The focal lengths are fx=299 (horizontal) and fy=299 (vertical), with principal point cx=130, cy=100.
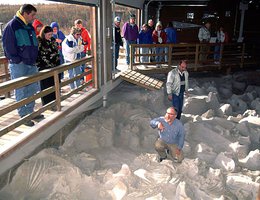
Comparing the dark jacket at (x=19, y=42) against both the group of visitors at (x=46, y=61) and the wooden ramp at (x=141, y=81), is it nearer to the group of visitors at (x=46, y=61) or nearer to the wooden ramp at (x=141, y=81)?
the group of visitors at (x=46, y=61)

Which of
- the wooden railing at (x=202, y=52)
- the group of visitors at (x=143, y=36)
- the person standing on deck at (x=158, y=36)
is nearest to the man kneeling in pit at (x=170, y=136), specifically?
the group of visitors at (x=143, y=36)

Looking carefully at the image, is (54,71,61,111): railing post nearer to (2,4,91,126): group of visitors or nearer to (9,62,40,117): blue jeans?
(2,4,91,126): group of visitors

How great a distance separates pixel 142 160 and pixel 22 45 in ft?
10.5

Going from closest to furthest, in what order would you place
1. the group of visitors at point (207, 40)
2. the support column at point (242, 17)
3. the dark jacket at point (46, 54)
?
the dark jacket at point (46, 54) → the group of visitors at point (207, 40) → the support column at point (242, 17)

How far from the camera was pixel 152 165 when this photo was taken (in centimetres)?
599

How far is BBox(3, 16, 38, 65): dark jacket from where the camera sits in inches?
189

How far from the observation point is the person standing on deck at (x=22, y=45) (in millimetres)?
4832

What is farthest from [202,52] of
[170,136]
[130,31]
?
[170,136]

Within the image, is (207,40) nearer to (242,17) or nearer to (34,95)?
(242,17)

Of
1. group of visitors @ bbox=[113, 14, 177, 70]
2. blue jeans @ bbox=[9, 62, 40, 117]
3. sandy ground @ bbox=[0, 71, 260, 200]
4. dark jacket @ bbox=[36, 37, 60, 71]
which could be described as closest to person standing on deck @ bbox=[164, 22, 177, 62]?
group of visitors @ bbox=[113, 14, 177, 70]

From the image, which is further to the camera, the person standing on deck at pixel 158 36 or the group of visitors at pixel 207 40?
the group of visitors at pixel 207 40

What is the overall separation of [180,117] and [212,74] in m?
5.40

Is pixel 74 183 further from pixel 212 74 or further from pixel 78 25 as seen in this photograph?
pixel 212 74

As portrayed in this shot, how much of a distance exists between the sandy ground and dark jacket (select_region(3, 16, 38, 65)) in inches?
69.8
